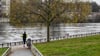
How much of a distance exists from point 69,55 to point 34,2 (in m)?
19.9

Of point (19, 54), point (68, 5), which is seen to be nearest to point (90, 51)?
point (19, 54)

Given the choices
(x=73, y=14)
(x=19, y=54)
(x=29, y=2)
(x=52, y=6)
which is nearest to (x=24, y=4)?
(x=29, y=2)

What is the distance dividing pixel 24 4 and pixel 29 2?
39.7 inches

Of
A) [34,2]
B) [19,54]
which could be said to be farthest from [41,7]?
[19,54]

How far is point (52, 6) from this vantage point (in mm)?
45781

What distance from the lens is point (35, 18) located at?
47.2 meters

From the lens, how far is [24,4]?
4616 centimetres

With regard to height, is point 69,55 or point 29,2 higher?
point 29,2

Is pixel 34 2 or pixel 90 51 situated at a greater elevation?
pixel 34 2

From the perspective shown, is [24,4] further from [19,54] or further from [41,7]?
[19,54]

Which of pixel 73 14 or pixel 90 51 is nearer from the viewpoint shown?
pixel 90 51

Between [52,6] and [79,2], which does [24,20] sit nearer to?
[52,6]

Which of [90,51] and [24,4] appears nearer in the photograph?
[90,51]

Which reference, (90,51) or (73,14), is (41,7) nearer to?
(73,14)
